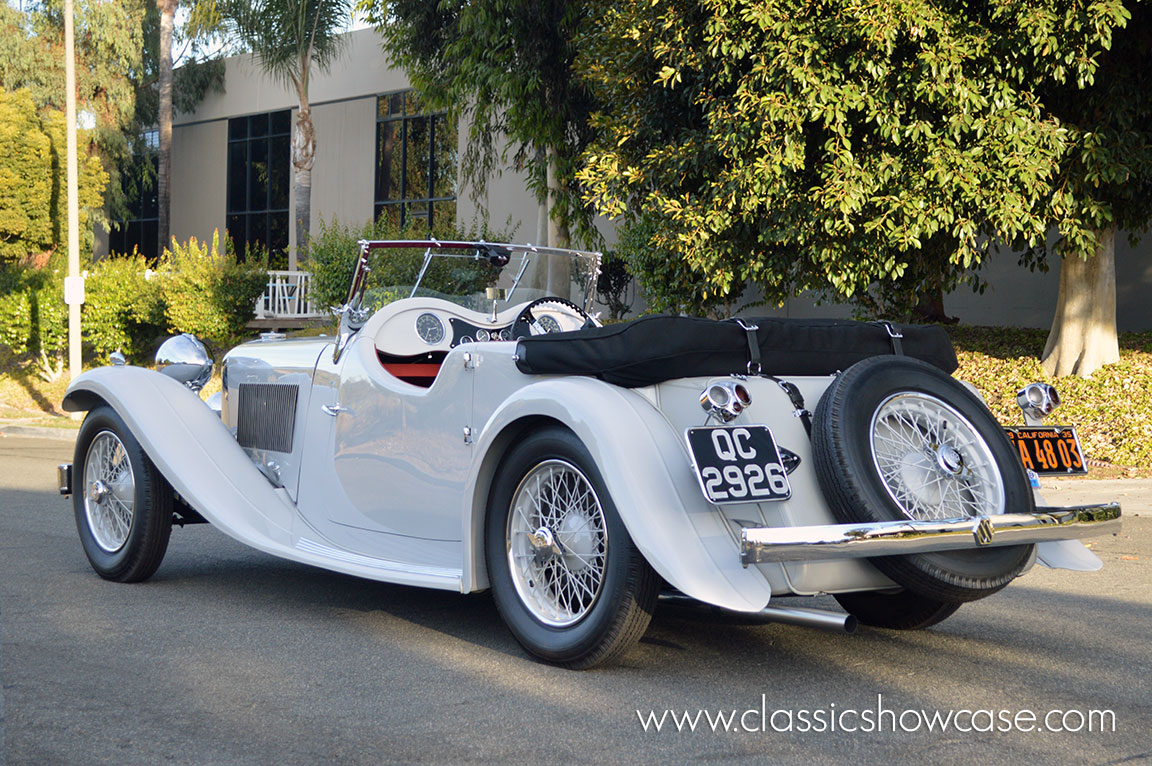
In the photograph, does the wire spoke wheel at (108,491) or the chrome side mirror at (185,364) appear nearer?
the wire spoke wheel at (108,491)

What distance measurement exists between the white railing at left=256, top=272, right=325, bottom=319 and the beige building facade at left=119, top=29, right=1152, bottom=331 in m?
1.67

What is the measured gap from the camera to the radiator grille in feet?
19.2

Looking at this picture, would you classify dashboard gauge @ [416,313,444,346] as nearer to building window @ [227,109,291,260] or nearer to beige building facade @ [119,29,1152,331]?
beige building facade @ [119,29,1152,331]

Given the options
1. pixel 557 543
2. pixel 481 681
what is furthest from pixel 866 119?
pixel 481 681

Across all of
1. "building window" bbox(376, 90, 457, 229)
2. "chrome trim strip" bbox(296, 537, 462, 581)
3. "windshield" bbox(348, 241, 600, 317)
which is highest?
"building window" bbox(376, 90, 457, 229)

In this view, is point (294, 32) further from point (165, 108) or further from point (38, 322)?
point (165, 108)

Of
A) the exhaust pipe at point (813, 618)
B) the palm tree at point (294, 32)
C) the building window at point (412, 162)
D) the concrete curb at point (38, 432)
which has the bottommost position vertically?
the concrete curb at point (38, 432)

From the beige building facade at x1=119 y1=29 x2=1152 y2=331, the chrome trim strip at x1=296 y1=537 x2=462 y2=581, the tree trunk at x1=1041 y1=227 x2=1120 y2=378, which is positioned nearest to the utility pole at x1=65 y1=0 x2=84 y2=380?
the beige building facade at x1=119 y1=29 x2=1152 y2=331

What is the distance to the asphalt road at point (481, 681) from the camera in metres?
3.42

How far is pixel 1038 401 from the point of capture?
4730 mm

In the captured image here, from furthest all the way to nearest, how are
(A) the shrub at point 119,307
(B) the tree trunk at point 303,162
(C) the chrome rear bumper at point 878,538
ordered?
(B) the tree trunk at point 303,162, (A) the shrub at point 119,307, (C) the chrome rear bumper at point 878,538

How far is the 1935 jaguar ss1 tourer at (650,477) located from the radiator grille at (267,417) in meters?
0.20

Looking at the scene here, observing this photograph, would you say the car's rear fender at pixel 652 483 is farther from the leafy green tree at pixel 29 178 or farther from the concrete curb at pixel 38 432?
the leafy green tree at pixel 29 178

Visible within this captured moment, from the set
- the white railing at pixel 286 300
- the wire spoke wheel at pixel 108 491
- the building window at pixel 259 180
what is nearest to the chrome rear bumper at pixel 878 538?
the wire spoke wheel at pixel 108 491
